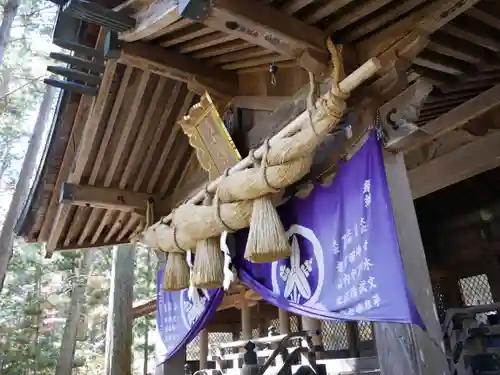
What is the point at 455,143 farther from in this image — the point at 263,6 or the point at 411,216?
the point at 263,6

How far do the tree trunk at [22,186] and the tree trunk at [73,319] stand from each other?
375 cm

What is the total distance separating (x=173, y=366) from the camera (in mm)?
4785

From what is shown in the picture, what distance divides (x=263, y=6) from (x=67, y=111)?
2505mm

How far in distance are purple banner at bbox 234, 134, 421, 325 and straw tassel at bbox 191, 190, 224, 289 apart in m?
0.38

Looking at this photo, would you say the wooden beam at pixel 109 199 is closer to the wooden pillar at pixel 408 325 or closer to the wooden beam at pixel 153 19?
the wooden beam at pixel 153 19

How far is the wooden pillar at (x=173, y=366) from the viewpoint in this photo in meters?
4.75

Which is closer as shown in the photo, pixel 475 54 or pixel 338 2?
pixel 338 2

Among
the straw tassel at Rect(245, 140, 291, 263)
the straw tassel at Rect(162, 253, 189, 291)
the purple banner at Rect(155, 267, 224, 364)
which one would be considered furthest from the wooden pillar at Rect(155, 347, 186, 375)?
the straw tassel at Rect(245, 140, 291, 263)

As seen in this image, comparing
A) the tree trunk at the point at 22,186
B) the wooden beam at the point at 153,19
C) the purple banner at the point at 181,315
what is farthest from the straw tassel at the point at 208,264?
the tree trunk at the point at 22,186

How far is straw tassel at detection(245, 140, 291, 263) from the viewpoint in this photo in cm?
269

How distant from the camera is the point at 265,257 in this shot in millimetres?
2729

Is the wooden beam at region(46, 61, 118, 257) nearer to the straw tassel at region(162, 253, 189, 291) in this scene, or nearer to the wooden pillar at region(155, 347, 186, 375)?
the straw tassel at region(162, 253, 189, 291)

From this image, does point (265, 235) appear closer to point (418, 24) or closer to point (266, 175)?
point (266, 175)

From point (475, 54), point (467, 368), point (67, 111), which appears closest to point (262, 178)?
point (475, 54)
